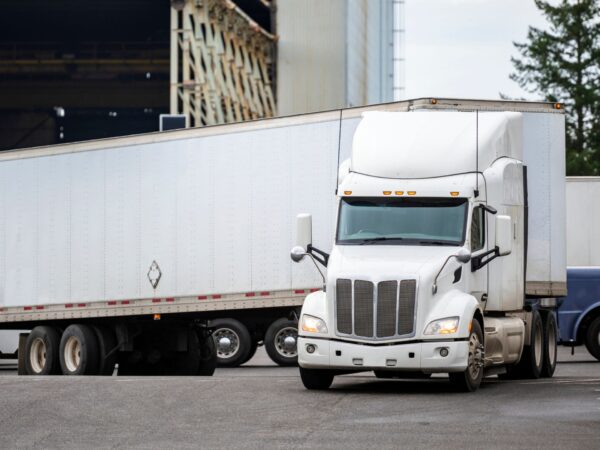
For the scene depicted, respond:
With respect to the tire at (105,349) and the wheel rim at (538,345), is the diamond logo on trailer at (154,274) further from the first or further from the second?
the wheel rim at (538,345)

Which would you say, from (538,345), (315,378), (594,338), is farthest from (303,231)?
(594,338)

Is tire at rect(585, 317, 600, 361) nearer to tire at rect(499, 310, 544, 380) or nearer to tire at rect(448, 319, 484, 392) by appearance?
tire at rect(499, 310, 544, 380)

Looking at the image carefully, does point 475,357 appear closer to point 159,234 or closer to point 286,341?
point 159,234

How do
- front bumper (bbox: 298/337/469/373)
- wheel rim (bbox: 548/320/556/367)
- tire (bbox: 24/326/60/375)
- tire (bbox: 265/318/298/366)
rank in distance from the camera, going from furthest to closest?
tire (bbox: 265/318/298/366), tire (bbox: 24/326/60/375), wheel rim (bbox: 548/320/556/367), front bumper (bbox: 298/337/469/373)

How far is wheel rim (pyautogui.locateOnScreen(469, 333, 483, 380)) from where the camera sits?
17734mm

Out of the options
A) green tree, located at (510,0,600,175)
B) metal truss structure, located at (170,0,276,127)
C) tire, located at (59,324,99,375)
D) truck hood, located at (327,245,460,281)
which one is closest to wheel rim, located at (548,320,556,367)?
truck hood, located at (327,245,460,281)

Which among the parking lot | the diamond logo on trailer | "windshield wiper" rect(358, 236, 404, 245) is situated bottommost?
the parking lot

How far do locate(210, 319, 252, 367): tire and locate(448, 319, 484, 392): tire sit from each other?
10.2m

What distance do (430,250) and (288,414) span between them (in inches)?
153

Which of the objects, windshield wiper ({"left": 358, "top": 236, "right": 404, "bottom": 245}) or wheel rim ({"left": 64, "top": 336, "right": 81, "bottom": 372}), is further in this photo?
wheel rim ({"left": 64, "top": 336, "right": 81, "bottom": 372})

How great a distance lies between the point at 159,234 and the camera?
2400 cm

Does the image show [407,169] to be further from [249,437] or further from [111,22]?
[111,22]

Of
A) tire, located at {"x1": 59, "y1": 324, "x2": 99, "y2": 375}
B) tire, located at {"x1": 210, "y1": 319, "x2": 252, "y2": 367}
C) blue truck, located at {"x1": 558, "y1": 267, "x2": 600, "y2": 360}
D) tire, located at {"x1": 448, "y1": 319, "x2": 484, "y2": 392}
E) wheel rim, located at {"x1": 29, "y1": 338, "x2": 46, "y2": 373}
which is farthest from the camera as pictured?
blue truck, located at {"x1": 558, "y1": 267, "x2": 600, "y2": 360}

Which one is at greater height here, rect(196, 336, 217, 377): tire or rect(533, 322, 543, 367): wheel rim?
rect(533, 322, 543, 367): wheel rim
